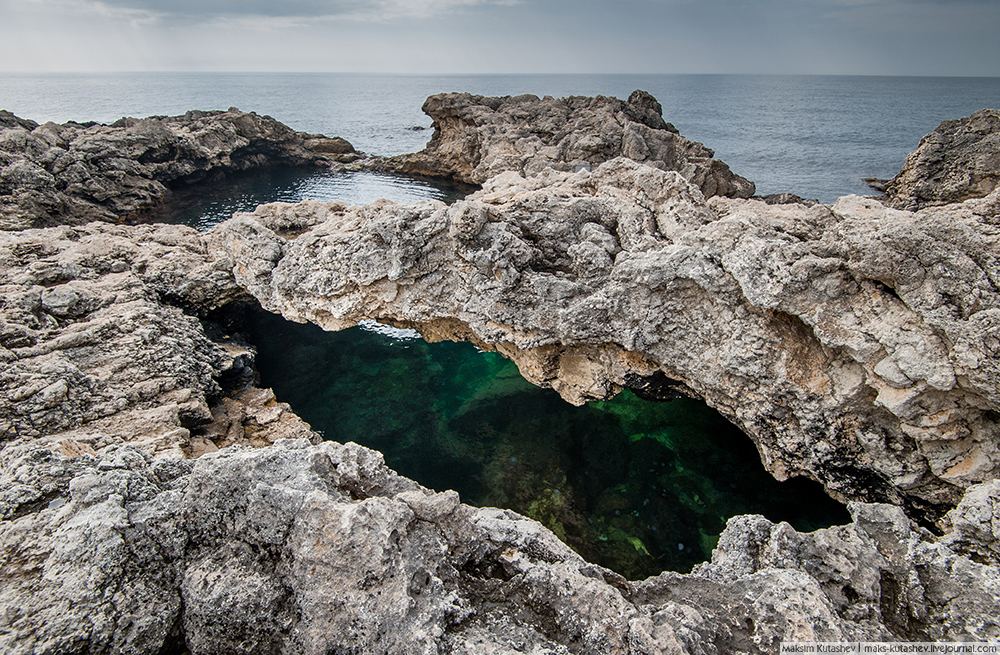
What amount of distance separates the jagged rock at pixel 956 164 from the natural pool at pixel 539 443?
14.0 metres

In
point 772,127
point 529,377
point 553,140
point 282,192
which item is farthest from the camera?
point 772,127

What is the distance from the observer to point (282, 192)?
35875mm

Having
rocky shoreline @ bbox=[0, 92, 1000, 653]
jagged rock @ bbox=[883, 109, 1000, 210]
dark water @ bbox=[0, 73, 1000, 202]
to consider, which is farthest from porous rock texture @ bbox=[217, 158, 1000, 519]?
dark water @ bbox=[0, 73, 1000, 202]

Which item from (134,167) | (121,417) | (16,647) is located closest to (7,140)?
(134,167)

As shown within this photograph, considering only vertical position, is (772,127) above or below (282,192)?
above

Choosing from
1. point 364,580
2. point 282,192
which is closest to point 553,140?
point 282,192

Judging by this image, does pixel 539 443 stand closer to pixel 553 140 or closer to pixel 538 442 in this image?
pixel 538 442

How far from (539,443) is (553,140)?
27.2 meters

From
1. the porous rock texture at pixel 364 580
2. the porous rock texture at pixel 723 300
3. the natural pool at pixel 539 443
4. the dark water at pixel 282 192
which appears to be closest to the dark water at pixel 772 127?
the dark water at pixel 282 192

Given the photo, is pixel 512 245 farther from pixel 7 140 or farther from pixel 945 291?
pixel 7 140

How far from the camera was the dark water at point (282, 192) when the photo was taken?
97.7 ft

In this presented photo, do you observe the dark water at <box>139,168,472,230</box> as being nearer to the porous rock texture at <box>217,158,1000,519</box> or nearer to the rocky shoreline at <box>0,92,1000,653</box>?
the rocky shoreline at <box>0,92,1000,653</box>

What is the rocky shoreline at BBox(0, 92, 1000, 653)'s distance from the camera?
4160 millimetres

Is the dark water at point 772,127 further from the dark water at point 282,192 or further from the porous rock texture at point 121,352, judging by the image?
the porous rock texture at point 121,352
